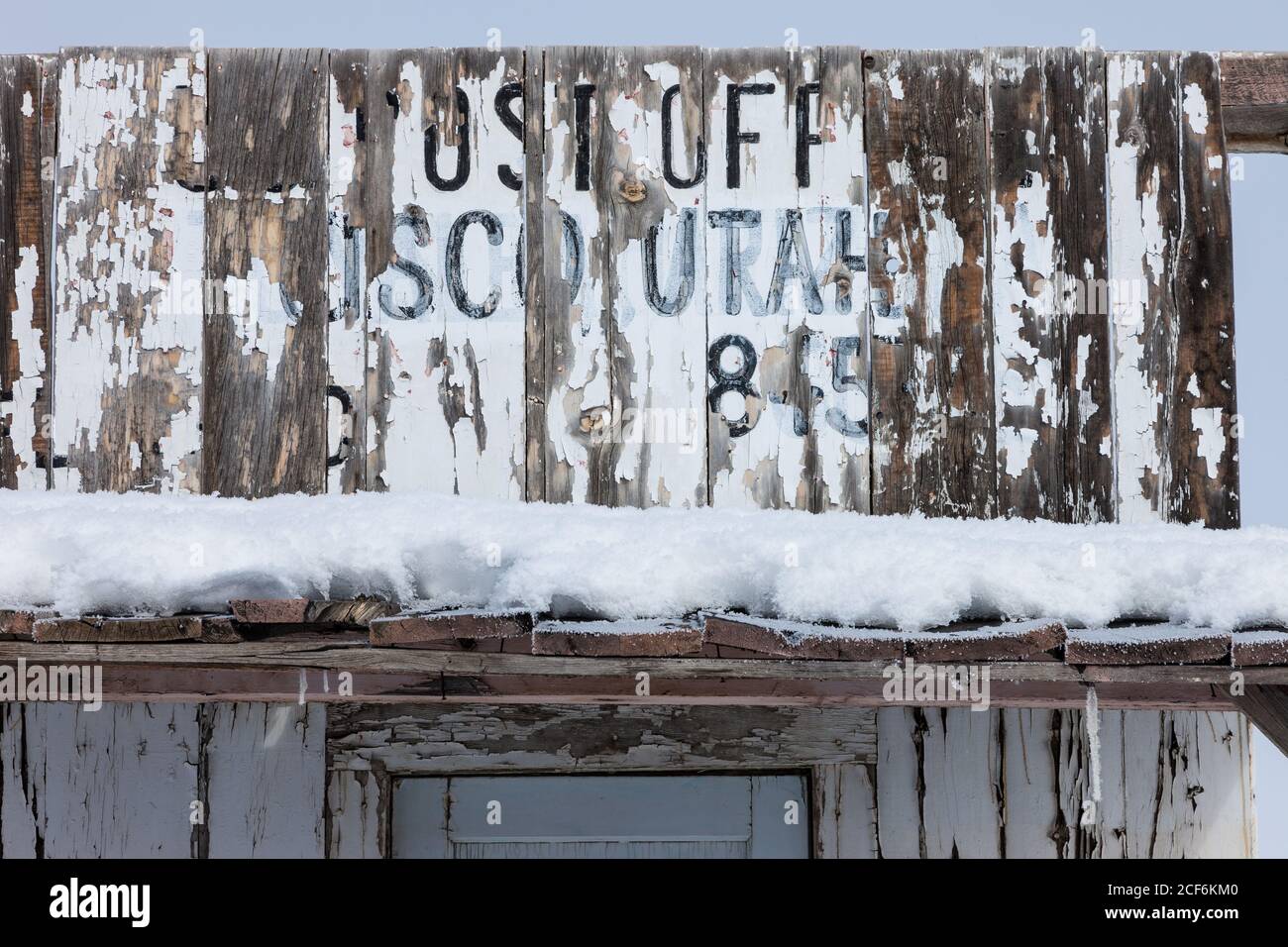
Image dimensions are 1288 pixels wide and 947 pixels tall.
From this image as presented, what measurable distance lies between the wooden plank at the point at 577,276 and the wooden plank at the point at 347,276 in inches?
24.5

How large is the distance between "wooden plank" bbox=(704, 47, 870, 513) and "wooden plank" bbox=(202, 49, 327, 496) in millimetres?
1352

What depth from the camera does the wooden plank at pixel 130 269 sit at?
349cm

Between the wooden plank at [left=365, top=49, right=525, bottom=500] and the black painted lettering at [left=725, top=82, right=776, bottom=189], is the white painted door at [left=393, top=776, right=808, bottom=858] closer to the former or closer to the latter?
the wooden plank at [left=365, top=49, right=525, bottom=500]

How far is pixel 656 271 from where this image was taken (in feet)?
11.7

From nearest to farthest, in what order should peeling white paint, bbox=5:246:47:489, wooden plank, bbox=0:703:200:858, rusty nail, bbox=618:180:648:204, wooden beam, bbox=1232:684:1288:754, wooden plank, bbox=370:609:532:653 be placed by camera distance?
wooden plank, bbox=370:609:532:653 → wooden beam, bbox=1232:684:1288:754 → wooden plank, bbox=0:703:200:858 → peeling white paint, bbox=5:246:47:489 → rusty nail, bbox=618:180:648:204

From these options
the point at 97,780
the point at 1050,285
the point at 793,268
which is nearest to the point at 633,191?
the point at 793,268

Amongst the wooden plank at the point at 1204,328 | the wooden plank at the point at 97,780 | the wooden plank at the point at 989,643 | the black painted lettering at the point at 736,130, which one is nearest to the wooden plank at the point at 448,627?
the wooden plank at the point at 989,643

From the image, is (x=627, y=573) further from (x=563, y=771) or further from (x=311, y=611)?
(x=563, y=771)

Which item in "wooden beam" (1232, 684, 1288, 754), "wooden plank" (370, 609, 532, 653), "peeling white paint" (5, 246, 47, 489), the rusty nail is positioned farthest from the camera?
the rusty nail

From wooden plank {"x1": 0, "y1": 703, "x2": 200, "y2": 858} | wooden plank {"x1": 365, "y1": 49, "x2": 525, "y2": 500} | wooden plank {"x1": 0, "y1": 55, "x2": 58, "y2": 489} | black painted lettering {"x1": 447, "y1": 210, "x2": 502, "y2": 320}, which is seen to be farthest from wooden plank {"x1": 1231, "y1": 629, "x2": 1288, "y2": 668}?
wooden plank {"x1": 0, "y1": 55, "x2": 58, "y2": 489}

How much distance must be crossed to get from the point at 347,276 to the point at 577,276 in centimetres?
79

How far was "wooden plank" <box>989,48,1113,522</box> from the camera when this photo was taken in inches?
138
